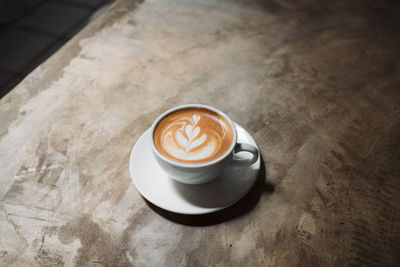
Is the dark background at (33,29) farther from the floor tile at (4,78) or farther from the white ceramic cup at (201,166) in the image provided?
the white ceramic cup at (201,166)

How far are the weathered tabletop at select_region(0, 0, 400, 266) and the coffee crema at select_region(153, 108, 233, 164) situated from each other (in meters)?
0.11

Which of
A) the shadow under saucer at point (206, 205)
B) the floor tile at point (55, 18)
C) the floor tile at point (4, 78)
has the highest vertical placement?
the shadow under saucer at point (206, 205)

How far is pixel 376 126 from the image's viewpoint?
2.26ft

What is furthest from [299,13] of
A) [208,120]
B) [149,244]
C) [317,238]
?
[149,244]

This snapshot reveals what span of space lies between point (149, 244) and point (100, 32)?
2.27ft

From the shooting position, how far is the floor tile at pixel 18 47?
5.93 ft

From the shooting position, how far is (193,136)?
0.57 metres

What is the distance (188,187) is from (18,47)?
5.98 feet

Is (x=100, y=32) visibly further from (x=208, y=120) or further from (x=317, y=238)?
A: (x=317, y=238)

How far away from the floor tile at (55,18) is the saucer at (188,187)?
1.71 metres

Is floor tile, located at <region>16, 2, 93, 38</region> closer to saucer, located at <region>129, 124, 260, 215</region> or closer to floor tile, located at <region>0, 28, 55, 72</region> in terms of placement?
floor tile, located at <region>0, 28, 55, 72</region>

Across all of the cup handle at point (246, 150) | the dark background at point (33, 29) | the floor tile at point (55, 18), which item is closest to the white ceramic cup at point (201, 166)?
the cup handle at point (246, 150)

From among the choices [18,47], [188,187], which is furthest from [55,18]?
[188,187]

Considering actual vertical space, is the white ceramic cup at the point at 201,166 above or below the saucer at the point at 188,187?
above
